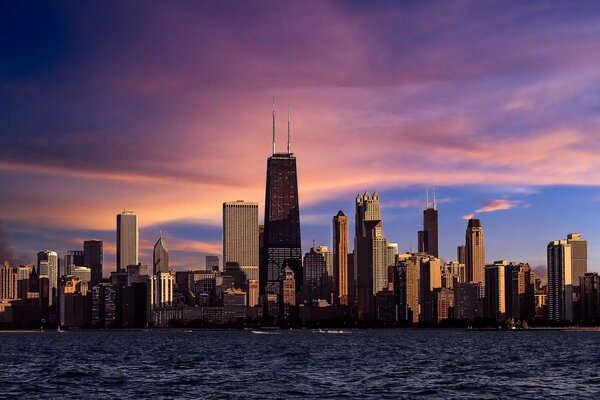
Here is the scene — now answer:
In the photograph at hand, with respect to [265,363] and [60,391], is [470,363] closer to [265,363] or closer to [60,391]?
[265,363]

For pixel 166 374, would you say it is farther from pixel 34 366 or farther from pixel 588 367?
pixel 588 367

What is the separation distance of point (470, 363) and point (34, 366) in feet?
188

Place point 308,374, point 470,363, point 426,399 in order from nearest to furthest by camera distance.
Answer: point 426,399 → point 308,374 → point 470,363

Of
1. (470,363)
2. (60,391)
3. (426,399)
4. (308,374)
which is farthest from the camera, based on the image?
(470,363)

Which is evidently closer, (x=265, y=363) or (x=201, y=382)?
(x=201, y=382)

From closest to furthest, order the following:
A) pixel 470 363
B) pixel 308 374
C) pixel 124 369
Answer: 1. pixel 308 374
2. pixel 124 369
3. pixel 470 363

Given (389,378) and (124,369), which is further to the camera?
(124,369)

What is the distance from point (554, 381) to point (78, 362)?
70539 mm

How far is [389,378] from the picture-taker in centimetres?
10106

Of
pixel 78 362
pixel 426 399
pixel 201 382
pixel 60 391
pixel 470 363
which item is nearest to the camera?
pixel 426 399

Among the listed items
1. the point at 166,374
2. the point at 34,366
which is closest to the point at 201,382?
the point at 166,374

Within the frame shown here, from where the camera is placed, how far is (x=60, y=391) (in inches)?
3499

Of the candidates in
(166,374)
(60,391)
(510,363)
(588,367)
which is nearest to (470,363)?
(510,363)

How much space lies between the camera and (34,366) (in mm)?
131375
